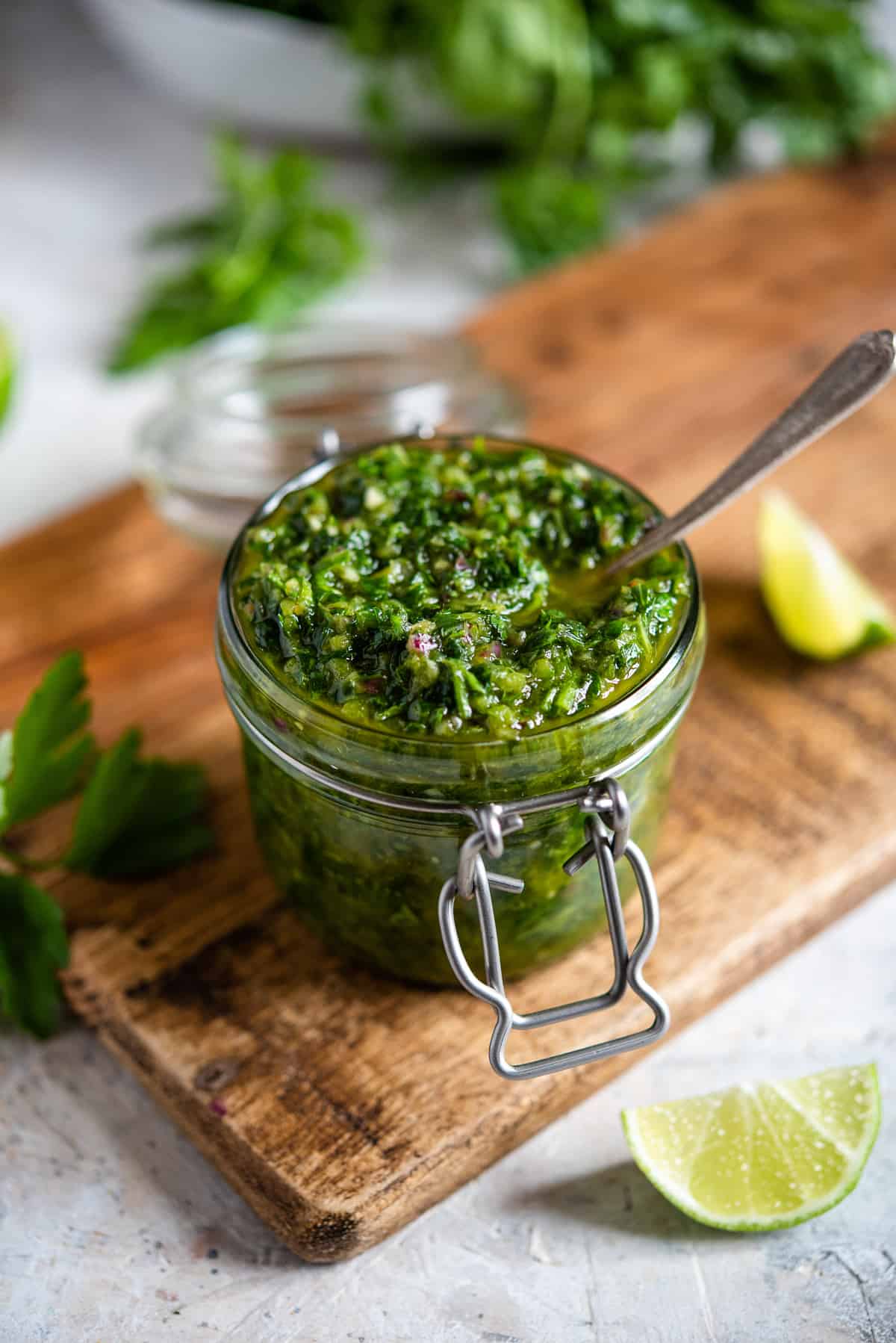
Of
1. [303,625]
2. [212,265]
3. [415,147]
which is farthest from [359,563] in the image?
[415,147]

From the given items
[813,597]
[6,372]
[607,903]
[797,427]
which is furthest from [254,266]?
[607,903]

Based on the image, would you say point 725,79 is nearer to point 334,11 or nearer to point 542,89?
point 542,89

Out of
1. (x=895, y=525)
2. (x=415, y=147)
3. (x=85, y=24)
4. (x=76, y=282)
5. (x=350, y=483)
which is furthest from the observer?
(x=85, y=24)

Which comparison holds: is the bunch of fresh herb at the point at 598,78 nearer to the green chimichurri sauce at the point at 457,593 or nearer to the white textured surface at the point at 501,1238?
the green chimichurri sauce at the point at 457,593

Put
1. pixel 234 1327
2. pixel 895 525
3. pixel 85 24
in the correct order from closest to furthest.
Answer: pixel 234 1327 < pixel 895 525 < pixel 85 24

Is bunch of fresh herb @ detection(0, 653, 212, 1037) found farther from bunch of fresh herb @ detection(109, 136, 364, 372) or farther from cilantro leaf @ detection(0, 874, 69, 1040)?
bunch of fresh herb @ detection(109, 136, 364, 372)

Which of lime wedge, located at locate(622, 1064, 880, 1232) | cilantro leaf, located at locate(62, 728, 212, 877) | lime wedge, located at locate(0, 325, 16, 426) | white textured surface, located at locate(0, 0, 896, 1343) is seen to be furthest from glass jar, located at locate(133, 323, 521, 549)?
lime wedge, located at locate(622, 1064, 880, 1232)

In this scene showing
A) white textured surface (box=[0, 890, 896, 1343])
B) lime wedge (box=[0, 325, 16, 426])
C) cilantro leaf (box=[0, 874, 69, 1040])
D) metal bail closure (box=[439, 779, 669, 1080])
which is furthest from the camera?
lime wedge (box=[0, 325, 16, 426])

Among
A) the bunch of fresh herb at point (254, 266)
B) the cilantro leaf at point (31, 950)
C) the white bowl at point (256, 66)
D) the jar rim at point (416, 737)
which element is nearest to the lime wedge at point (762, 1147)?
the jar rim at point (416, 737)
